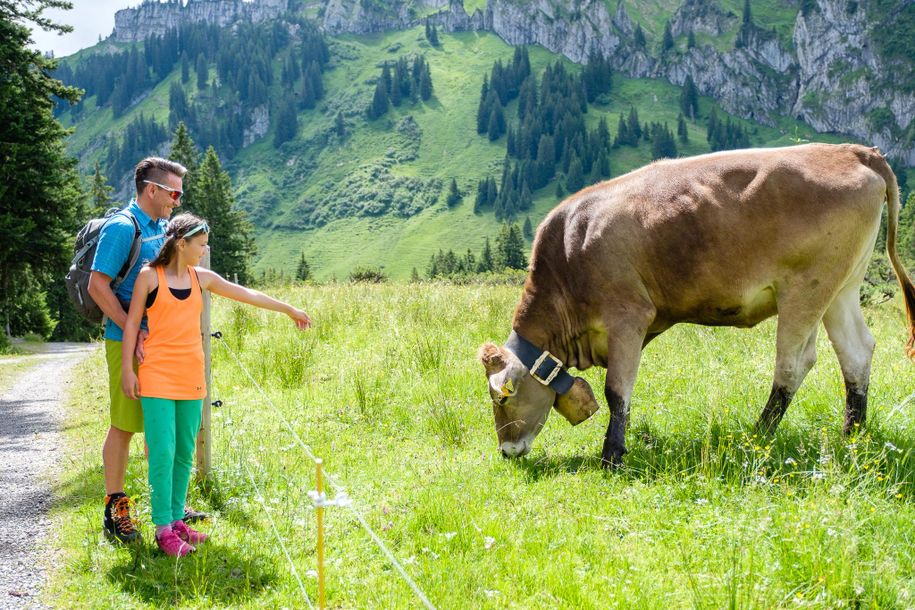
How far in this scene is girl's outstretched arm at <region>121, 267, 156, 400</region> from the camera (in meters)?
4.82

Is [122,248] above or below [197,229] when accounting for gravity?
below

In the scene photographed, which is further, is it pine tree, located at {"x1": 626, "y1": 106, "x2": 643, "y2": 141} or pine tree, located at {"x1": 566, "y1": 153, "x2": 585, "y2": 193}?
pine tree, located at {"x1": 626, "y1": 106, "x2": 643, "y2": 141}

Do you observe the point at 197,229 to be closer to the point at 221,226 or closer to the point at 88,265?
the point at 88,265

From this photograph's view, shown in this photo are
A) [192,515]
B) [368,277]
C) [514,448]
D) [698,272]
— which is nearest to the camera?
[192,515]

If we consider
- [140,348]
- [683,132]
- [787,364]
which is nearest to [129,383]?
[140,348]

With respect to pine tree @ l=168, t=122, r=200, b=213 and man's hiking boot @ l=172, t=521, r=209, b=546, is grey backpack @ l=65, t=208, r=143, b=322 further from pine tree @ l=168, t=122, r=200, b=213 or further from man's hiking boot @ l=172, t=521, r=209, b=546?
pine tree @ l=168, t=122, r=200, b=213

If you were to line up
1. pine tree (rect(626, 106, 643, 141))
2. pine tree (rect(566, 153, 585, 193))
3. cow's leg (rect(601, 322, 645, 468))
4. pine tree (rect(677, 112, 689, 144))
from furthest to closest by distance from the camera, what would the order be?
pine tree (rect(677, 112, 689, 144))
pine tree (rect(626, 106, 643, 141))
pine tree (rect(566, 153, 585, 193))
cow's leg (rect(601, 322, 645, 468))

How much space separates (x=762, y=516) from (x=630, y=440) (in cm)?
212

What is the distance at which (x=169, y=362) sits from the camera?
492 cm

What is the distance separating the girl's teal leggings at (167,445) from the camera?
4887 millimetres

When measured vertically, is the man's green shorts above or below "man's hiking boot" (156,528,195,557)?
above

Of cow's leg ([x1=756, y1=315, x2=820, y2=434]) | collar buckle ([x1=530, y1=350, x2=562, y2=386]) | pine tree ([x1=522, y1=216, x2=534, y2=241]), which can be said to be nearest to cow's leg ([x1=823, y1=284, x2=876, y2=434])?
cow's leg ([x1=756, y1=315, x2=820, y2=434])

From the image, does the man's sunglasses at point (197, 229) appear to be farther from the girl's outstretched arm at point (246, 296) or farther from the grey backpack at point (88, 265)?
the grey backpack at point (88, 265)

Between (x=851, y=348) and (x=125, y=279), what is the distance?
594 cm
